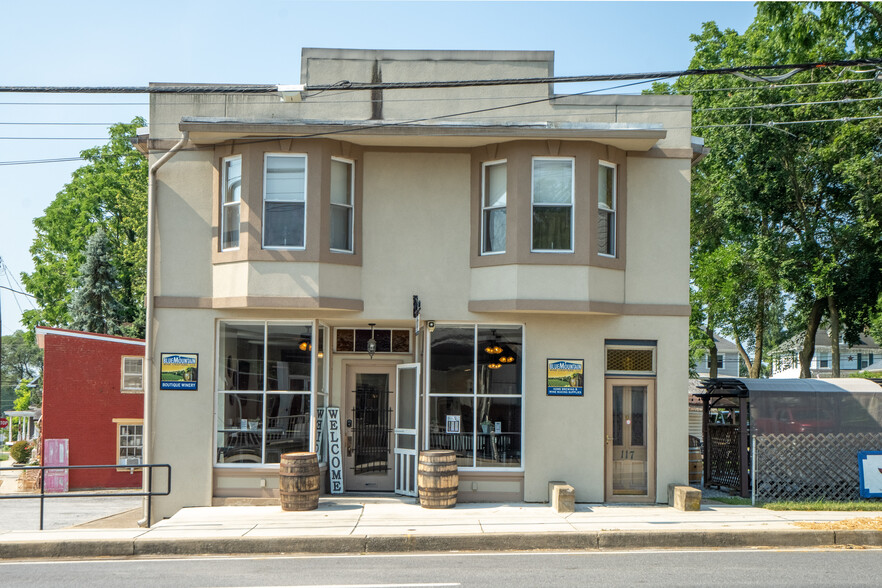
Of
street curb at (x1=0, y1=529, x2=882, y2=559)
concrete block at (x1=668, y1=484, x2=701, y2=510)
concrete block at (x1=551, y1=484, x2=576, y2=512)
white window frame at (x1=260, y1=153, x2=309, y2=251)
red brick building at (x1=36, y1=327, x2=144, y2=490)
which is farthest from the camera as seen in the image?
red brick building at (x1=36, y1=327, x2=144, y2=490)

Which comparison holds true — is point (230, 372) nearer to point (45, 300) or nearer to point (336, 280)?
point (336, 280)

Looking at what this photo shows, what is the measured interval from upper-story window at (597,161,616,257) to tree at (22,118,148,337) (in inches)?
1280

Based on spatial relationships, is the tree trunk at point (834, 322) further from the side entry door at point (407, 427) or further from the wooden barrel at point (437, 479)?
the wooden barrel at point (437, 479)

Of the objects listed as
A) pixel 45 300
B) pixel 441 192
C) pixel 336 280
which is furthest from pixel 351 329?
pixel 45 300

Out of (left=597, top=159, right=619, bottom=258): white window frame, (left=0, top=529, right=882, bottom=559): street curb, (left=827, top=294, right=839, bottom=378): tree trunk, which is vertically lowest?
(left=0, top=529, right=882, bottom=559): street curb

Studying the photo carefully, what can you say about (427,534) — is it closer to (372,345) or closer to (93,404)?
(372,345)

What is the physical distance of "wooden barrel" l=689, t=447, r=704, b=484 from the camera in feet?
53.8

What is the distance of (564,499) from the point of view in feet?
→ 44.4

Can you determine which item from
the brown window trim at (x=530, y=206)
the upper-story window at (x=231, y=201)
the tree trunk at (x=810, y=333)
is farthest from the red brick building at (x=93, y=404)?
the tree trunk at (x=810, y=333)

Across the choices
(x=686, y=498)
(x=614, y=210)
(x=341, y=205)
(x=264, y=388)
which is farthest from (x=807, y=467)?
(x=264, y=388)

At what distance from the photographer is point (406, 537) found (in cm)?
1141

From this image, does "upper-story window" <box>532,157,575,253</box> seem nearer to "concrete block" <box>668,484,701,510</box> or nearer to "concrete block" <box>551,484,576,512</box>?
"concrete block" <box>551,484,576,512</box>

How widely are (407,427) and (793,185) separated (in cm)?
2162

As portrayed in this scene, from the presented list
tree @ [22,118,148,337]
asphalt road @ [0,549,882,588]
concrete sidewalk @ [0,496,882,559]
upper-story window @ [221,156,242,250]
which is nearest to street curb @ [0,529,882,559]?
concrete sidewalk @ [0,496,882,559]
